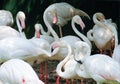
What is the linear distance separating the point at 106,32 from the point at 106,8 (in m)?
2.86

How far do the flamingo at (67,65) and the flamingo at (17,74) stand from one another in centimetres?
148

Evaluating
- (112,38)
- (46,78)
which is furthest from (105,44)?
(46,78)

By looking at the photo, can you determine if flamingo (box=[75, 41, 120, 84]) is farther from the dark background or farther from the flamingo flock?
the dark background

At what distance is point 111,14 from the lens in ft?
38.4

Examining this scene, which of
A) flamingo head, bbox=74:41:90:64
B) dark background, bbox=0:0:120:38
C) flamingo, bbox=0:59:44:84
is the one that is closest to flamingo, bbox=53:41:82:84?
flamingo head, bbox=74:41:90:64

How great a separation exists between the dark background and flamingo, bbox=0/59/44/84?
234 inches

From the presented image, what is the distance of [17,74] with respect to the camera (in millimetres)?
5711

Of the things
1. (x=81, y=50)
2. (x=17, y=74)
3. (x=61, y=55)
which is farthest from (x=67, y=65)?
(x=17, y=74)

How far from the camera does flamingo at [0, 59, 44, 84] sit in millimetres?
5582

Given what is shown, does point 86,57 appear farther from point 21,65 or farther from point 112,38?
point 112,38

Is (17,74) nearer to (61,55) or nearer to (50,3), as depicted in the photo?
(61,55)

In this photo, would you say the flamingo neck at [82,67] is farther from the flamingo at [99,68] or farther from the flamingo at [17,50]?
the flamingo at [17,50]

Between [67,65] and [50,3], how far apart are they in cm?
509

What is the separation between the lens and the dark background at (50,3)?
38.3 feet
